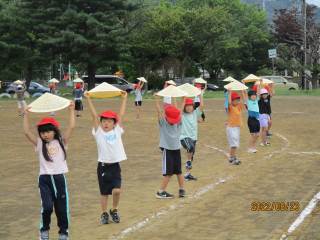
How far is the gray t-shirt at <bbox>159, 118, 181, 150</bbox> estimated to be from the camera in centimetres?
948

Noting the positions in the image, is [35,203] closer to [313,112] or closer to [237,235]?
[237,235]

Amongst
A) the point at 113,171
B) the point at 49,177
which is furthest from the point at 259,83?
the point at 49,177

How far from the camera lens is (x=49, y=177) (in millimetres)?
6895

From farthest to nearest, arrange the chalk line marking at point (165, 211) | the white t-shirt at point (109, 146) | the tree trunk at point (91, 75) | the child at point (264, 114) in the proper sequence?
the tree trunk at point (91, 75) → the child at point (264, 114) → the white t-shirt at point (109, 146) → the chalk line marking at point (165, 211)

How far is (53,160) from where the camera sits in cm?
693

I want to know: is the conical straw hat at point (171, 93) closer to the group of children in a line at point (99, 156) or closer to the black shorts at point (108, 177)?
the group of children in a line at point (99, 156)

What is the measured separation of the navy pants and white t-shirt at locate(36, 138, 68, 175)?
59 millimetres

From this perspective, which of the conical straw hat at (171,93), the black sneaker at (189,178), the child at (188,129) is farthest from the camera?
the child at (188,129)

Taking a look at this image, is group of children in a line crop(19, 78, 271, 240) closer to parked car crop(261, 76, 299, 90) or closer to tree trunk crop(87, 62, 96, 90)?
tree trunk crop(87, 62, 96, 90)

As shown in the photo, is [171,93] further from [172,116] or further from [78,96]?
[78,96]

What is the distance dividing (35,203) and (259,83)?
856 cm

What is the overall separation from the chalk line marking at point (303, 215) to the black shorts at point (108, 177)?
226 cm

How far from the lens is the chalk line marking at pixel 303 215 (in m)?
7.25

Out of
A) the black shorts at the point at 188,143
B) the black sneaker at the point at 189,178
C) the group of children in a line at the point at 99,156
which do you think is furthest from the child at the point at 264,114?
the group of children in a line at the point at 99,156
